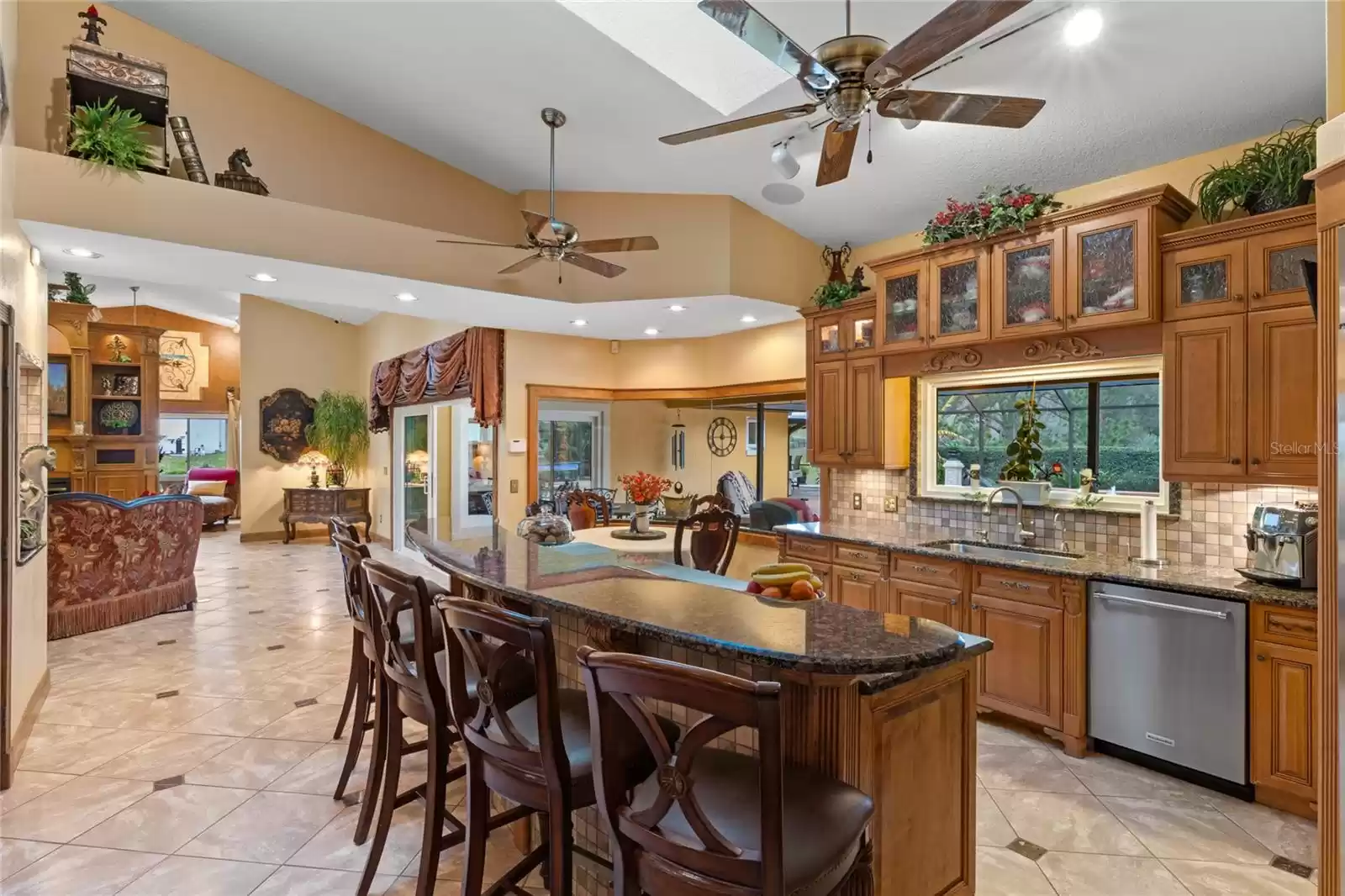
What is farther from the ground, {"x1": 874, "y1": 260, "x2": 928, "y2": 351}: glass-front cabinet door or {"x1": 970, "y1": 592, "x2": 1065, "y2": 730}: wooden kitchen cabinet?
{"x1": 874, "y1": 260, "x2": 928, "y2": 351}: glass-front cabinet door

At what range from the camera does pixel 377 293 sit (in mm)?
4746

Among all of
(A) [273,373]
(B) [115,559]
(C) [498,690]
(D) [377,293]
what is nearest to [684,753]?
(C) [498,690]

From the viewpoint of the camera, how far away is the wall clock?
244 inches

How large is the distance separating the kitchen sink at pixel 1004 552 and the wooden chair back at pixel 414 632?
107 inches

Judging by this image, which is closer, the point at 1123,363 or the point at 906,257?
the point at 1123,363

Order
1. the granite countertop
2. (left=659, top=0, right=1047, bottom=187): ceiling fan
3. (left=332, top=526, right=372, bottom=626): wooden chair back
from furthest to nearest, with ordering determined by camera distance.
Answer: the granite countertop → (left=332, top=526, right=372, bottom=626): wooden chair back → (left=659, top=0, right=1047, bottom=187): ceiling fan

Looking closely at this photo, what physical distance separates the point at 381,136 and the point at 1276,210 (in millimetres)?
4882

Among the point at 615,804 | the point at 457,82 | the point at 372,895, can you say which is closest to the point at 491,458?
the point at 457,82

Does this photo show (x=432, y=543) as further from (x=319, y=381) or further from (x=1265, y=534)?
(x=319, y=381)

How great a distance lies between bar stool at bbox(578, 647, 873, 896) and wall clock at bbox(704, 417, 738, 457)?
489 centimetres

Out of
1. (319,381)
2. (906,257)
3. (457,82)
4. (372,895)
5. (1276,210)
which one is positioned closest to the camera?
(372,895)

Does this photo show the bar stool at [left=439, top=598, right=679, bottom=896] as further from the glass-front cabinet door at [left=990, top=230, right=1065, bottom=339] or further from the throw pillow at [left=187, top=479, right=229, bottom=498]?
the throw pillow at [left=187, top=479, right=229, bottom=498]

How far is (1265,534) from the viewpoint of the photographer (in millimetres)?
2688

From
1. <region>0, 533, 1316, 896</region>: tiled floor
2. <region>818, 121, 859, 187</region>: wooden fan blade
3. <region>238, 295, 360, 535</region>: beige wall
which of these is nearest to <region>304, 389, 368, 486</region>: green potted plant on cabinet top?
<region>238, 295, 360, 535</region>: beige wall
